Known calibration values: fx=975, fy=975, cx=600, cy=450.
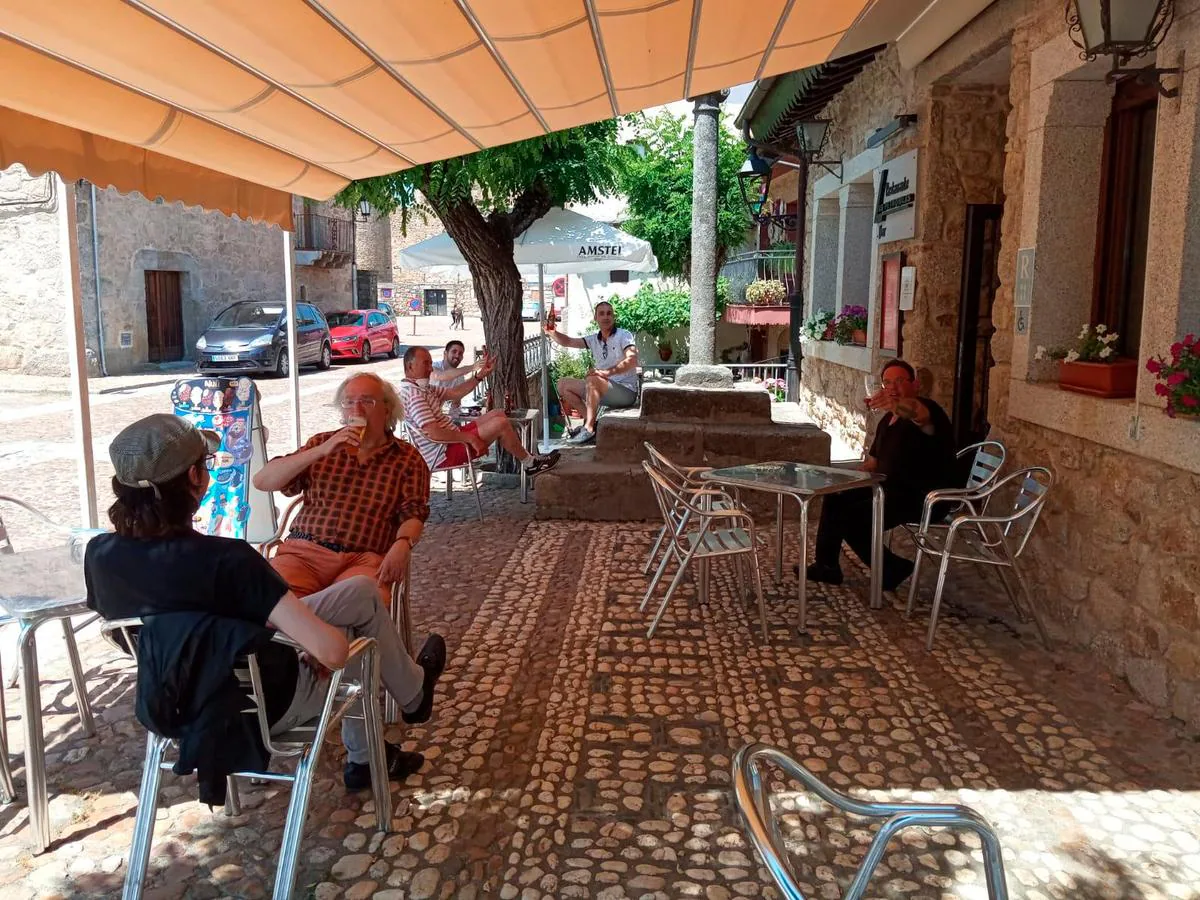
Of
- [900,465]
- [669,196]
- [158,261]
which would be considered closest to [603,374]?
[900,465]

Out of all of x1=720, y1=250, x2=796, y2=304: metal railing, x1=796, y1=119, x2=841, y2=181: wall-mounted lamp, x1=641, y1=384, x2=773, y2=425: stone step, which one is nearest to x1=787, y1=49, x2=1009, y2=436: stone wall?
x1=641, y1=384, x2=773, y2=425: stone step

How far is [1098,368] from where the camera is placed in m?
4.06

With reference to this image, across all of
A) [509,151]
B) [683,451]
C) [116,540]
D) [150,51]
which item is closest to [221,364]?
[509,151]

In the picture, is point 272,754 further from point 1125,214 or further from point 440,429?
point 1125,214

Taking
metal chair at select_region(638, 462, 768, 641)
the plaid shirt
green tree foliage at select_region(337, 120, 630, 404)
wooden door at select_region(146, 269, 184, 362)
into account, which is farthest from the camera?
wooden door at select_region(146, 269, 184, 362)

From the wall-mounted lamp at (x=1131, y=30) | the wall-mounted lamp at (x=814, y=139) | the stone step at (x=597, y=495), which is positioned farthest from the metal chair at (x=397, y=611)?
the wall-mounted lamp at (x=814, y=139)

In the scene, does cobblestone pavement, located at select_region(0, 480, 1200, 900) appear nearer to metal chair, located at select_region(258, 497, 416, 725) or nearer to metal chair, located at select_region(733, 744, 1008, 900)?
metal chair, located at select_region(258, 497, 416, 725)

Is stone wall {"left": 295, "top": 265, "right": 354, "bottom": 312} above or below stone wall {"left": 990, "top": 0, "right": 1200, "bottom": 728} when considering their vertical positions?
above

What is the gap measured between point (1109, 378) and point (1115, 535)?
0.65m

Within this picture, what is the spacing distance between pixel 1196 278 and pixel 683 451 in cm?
354

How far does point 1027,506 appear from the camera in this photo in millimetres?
3949

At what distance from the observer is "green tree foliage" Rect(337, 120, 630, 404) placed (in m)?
7.33

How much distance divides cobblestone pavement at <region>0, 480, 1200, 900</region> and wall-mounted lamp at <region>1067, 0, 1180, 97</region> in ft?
7.38

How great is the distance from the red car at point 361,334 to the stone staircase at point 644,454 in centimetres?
1627
